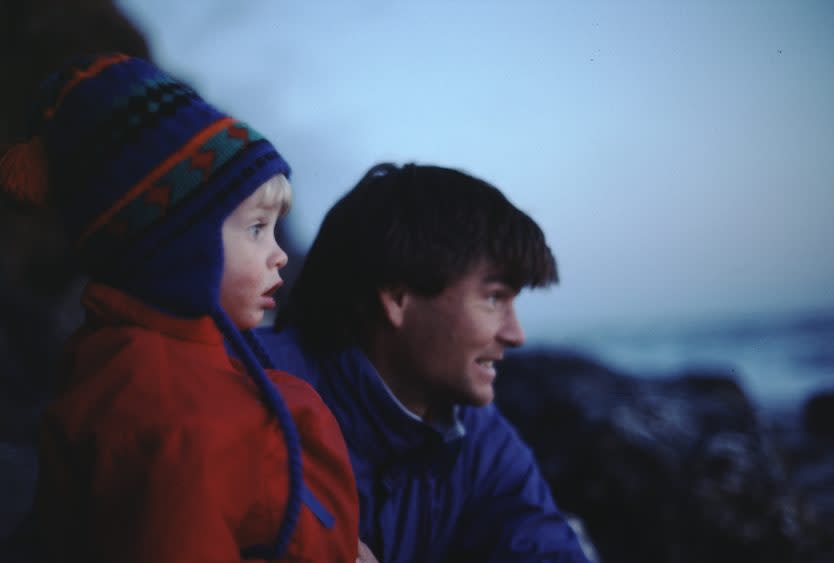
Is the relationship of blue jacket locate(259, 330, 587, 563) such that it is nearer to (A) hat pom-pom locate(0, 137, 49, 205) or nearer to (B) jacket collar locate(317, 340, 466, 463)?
(B) jacket collar locate(317, 340, 466, 463)

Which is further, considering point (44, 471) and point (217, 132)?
point (217, 132)

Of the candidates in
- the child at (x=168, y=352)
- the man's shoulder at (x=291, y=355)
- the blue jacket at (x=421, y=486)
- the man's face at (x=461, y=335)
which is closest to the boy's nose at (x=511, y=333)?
the man's face at (x=461, y=335)

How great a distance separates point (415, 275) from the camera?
2643 millimetres

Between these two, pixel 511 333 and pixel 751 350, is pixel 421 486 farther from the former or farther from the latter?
pixel 751 350

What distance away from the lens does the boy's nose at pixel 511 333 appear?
2.63m

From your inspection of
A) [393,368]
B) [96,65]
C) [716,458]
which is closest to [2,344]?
[393,368]

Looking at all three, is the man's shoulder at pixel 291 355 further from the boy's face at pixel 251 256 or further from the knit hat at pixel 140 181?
the knit hat at pixel 140 181

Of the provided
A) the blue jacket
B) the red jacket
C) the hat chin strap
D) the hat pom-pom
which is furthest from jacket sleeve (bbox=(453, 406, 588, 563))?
the hat pom-pom

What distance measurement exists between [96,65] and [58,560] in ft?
4.24

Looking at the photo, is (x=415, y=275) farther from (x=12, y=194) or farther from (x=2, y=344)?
(x=2, y=344)

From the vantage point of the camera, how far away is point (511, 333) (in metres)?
2.63

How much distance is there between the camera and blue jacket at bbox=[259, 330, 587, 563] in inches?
92.4

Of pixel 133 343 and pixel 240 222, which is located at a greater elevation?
pixel 240 222

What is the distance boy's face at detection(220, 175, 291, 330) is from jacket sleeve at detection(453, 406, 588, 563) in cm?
146
